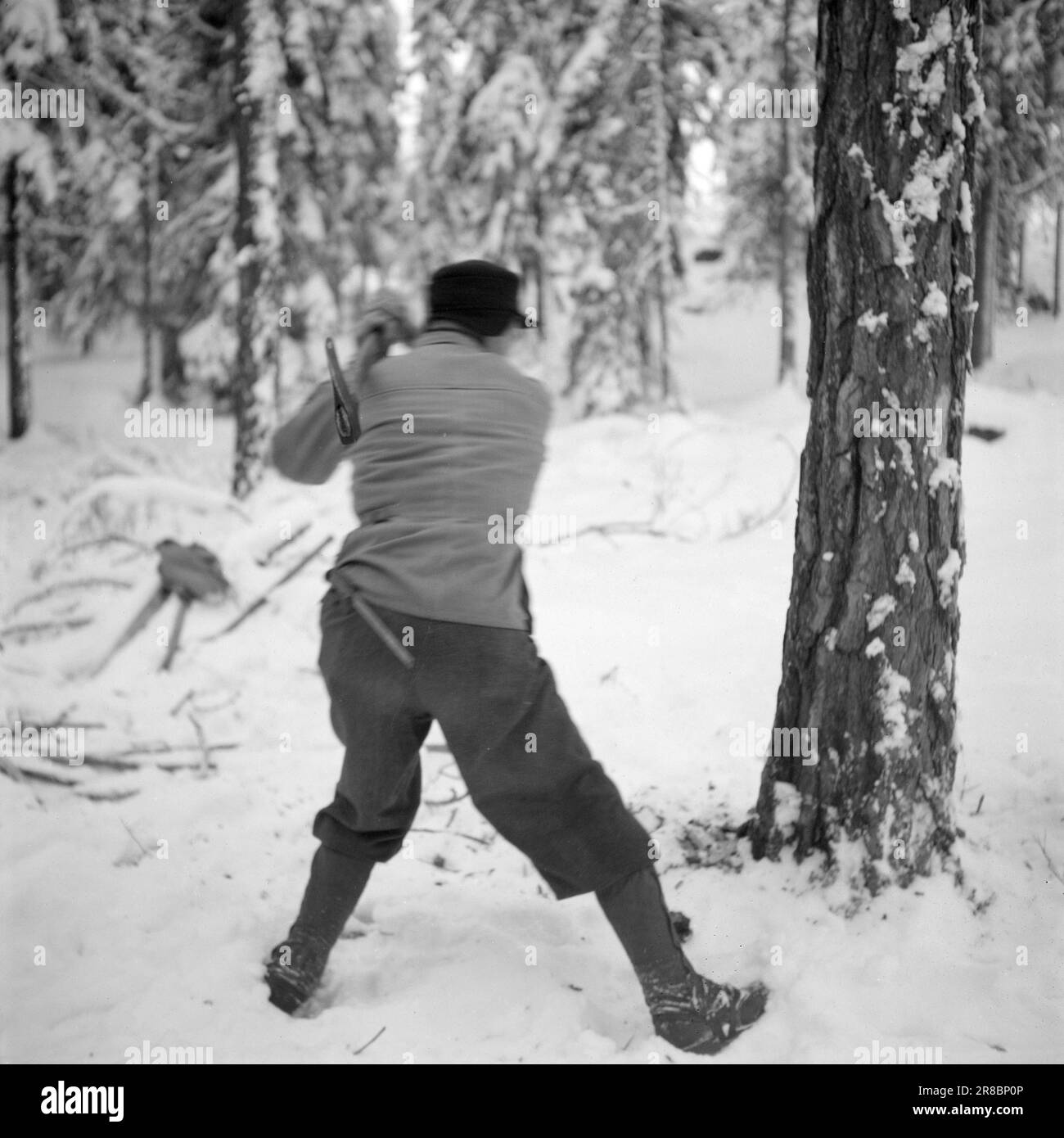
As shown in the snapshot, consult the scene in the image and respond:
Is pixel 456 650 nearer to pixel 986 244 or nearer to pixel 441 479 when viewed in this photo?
pixel 441 479

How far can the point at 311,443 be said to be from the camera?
287cm

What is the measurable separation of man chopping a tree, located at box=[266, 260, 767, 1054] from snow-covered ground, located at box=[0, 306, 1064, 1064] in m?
0.30

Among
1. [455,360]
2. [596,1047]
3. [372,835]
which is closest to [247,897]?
[372,835]

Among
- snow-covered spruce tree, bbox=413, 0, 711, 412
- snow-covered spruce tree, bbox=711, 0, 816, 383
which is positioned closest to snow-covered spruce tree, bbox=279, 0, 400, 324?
snow-covered spruce tree, bbox=413, 0, 711, 412

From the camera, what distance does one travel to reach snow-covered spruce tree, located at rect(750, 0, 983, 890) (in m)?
3.04

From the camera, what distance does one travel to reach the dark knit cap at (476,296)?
2.87 m

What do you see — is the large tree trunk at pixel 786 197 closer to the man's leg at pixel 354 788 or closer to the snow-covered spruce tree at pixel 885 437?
the snow-covered spruce tree at pixel 885 437

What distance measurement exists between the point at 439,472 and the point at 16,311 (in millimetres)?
19033

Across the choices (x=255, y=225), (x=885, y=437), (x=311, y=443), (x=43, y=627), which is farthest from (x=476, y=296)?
(x=255, y=225)

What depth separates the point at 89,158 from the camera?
17.8 metres

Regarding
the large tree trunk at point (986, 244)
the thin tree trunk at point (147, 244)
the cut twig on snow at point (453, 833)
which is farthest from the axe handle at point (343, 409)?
the thin tree trunk at point (147, 244)

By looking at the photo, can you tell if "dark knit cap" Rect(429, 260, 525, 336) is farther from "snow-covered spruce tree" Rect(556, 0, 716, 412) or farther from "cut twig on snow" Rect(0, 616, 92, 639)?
"snow-covered spruce tree" Rect(556, 0, 716, 412)

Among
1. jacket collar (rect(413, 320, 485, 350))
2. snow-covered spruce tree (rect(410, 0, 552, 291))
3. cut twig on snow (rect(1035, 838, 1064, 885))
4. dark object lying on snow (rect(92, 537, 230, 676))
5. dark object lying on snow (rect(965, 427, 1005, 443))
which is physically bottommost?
cut twig on snow (rect(1035, 838, 1064, 885))
